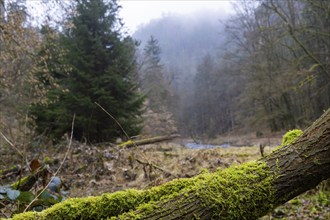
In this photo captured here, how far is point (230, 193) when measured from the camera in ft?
6.08

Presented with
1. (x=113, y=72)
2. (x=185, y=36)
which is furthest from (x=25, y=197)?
(x=185, y=36)

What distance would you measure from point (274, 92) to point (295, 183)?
2204 centimetres

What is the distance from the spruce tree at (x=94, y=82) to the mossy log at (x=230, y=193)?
958cm

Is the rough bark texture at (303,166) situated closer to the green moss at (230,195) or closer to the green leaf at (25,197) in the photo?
the green moss at (230,195)

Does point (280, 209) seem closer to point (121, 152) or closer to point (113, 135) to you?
point (121, 152)

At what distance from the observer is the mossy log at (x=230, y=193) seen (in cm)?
180

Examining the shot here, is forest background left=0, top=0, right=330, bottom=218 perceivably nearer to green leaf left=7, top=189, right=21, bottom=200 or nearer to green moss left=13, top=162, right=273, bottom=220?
green leaf left=7, top=189, right=21, bottom=200

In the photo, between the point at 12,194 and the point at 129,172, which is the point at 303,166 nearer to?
the point at 12,194

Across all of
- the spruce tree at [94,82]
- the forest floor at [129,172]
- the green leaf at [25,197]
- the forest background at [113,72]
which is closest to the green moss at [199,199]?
the green leaf at [25,197]

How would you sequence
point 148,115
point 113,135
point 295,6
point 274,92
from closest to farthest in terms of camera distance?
point 113,135
point 295,6
point 274,92
point 148,115

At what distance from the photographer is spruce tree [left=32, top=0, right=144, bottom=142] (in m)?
11.8

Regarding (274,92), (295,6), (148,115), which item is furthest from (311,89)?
(148,115)

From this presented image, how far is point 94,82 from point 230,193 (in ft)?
35.6

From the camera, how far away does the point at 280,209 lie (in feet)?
15.0
